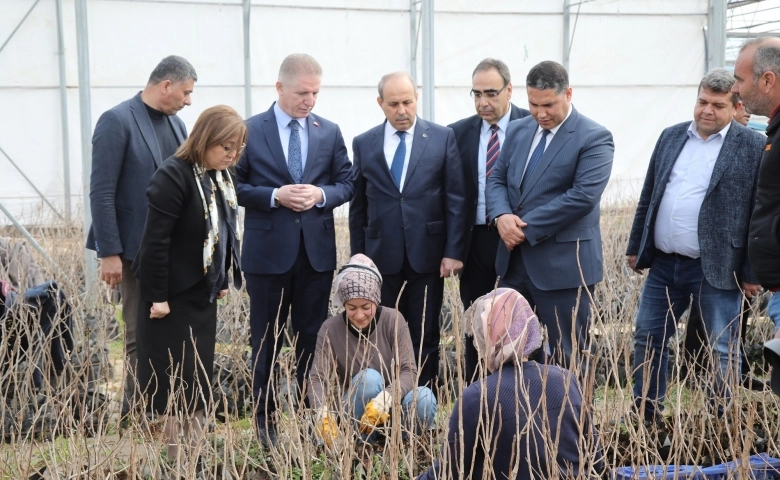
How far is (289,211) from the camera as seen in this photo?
164 inches

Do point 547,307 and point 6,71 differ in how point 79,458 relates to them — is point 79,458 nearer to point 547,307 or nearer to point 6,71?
point 547,307

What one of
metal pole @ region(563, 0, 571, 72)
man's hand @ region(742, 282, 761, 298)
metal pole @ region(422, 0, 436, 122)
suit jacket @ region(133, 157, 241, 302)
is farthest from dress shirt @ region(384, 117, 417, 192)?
metal pole @ region(563, 0, 571, 72)

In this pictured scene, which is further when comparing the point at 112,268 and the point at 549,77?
the point at 112,268

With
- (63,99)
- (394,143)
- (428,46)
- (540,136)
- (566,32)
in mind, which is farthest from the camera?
(566,32)

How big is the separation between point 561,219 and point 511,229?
0.69 ft

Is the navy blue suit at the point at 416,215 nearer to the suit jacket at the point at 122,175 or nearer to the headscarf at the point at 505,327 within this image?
the suit jacket at the point at 122,175

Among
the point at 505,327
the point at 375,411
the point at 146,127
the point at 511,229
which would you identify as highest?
the point at 146,127

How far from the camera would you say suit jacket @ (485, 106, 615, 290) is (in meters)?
3.90

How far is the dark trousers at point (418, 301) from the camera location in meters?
4.40

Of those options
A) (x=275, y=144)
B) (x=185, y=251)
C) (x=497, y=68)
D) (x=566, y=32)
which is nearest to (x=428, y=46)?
(x=497, y=68)

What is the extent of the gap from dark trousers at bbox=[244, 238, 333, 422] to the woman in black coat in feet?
1.76

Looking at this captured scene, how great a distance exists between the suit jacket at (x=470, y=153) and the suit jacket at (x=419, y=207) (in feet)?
0.25

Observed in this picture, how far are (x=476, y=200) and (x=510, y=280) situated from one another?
505mm

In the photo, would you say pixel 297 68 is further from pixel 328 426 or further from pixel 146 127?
pixel 328 426
